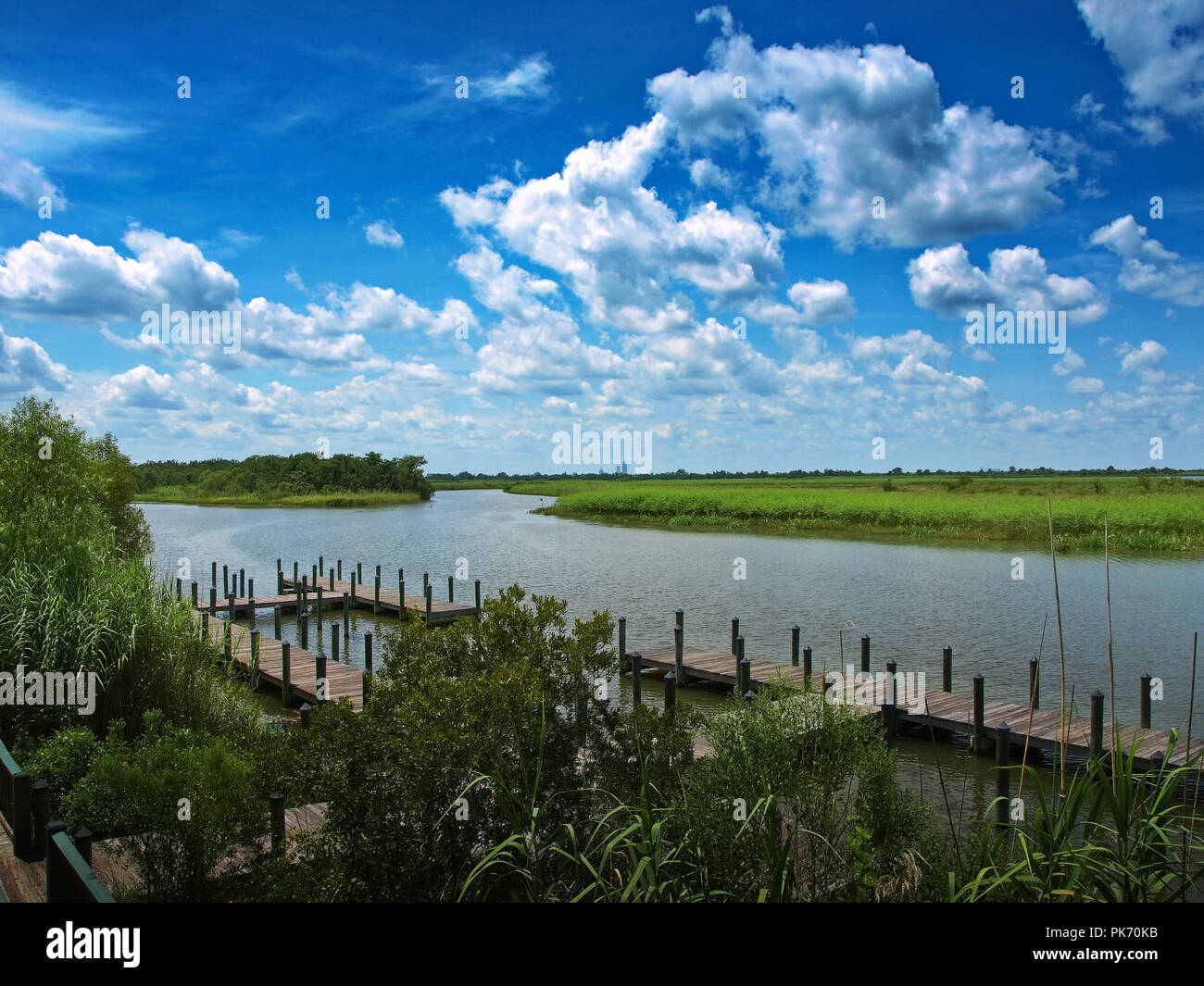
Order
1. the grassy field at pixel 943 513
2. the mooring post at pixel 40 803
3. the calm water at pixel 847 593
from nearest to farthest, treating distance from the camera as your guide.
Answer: the mooring post at pixel 40 803, the calm water at pixel 847 593, the grassy field at pixel 943 513

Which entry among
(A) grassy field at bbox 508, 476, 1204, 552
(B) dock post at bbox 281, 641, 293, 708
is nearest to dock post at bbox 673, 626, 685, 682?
(B) dock post at bbox 281, 641, 293, 708

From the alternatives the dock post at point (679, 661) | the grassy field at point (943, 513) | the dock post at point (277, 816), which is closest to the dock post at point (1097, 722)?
the dock post at point (679, 661)

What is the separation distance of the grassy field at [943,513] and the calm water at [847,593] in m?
3.85

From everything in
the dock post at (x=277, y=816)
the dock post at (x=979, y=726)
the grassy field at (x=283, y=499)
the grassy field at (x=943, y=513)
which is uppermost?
the grassy field at (x=283, y=499)

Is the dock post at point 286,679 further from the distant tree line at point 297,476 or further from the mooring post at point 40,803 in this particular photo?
the distant tree line at point 297,476

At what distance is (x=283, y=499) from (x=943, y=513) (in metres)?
72.3

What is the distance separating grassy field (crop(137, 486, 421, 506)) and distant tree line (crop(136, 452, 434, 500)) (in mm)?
1328

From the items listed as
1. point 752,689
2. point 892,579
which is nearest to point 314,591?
point 752,689

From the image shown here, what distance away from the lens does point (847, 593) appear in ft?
83.6

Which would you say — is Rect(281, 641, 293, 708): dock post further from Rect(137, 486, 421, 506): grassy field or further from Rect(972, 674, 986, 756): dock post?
Rect(137, 486, 421, 506): grassy field

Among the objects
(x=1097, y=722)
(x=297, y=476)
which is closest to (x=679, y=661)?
(x=1097, y=722)

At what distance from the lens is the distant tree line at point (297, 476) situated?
99250 millimetres
